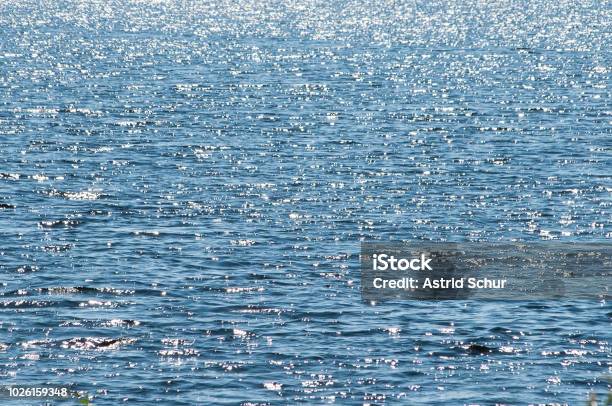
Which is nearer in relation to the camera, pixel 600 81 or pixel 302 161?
pixel 302 161

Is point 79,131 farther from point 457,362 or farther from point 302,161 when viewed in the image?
point 457,362

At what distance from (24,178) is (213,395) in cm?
4100

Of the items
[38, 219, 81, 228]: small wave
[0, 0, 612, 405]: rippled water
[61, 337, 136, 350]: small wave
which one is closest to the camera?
[0, 0, 612, 405]: rippled water

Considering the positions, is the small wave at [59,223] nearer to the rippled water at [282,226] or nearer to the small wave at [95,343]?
the rippled water at [282,226]

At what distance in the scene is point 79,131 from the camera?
103312 millimetres

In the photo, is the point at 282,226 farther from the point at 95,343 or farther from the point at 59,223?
the point at 95,343

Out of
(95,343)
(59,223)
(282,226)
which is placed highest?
(282,226)

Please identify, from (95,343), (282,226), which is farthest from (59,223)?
(95,343)

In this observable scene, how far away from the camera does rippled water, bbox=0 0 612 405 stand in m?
50.1

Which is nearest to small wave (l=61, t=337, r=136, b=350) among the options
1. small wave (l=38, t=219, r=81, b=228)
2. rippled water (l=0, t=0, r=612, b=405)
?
rippled water (l=0, t=0, r=612, b=405)

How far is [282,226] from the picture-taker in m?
72.9

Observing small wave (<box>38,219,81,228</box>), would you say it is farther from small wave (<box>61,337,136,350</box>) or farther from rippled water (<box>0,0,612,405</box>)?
small wave (<box>61,337,136,350</box>)

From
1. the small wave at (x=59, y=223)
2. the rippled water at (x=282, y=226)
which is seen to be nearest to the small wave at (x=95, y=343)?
the rippled water at (x=282, y=226)

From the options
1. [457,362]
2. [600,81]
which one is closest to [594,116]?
[600,81]
